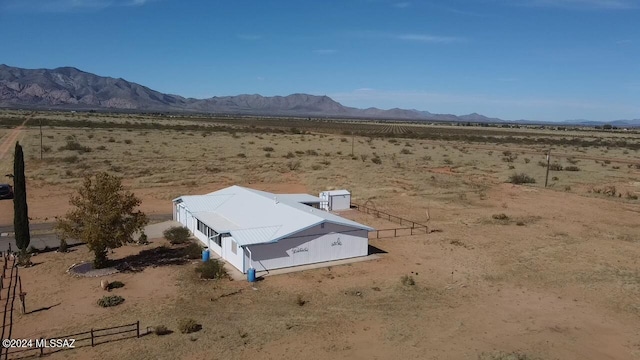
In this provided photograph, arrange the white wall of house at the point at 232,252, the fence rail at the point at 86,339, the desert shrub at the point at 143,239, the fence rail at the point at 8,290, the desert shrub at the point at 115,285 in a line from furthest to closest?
1. the desert shrub at the point at 143,239
2. the white wall of house at the point at 232,252
3. the desert shrub at the point at 115,285
4. the fence rail at the point at 8,290
5. the fence rail at the point at 86,339

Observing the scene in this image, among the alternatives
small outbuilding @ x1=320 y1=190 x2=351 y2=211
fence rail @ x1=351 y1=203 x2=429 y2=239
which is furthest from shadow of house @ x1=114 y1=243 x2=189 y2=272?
small outbuilding @ x1=320 y1=190 x2=351 y2=211

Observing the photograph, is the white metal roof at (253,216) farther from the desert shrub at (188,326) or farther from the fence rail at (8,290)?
the fence rail at (8,290)

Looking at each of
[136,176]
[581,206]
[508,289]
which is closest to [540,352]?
[508,289]

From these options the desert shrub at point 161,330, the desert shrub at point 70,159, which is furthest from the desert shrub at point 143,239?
the desert shrub at point 70,159

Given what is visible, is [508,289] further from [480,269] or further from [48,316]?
[48,316]

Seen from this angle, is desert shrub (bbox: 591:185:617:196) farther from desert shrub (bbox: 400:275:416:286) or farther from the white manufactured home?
desert shrub (bbox: 400:275:416:286)
